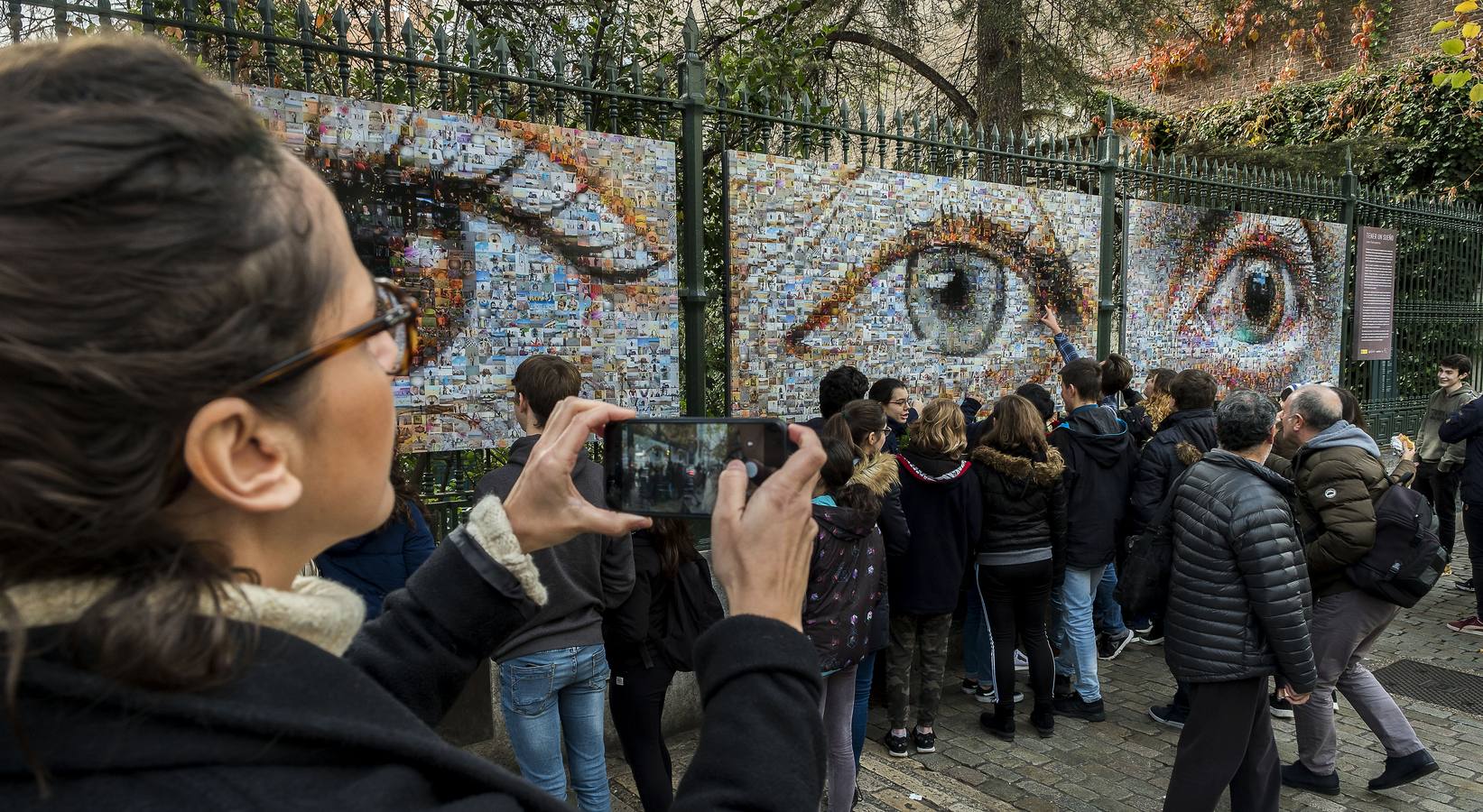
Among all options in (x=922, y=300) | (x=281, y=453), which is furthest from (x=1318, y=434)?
(x=281, y=453)

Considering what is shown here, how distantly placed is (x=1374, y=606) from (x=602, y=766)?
12.0ft

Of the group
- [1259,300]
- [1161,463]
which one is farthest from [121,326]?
[1259,300]

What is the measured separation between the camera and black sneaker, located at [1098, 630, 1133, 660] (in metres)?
6.41

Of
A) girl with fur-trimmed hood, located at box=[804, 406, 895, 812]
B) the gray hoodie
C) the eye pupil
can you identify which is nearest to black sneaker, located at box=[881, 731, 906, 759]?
girl with fur-trimmed hood, located at box=[804, 406, 895, 812]

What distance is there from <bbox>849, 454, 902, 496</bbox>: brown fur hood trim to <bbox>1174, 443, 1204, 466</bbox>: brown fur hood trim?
6.94ft

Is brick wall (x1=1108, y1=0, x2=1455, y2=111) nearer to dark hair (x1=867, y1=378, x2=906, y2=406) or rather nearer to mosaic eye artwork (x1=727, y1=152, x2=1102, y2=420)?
mosaic eye artwork (x1=727, y1=152, x2=1102, y2=420)

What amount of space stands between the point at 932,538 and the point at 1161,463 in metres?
1.79

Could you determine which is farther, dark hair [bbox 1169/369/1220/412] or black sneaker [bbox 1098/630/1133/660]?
black sneaker [bbox 1098/630/1133/660]

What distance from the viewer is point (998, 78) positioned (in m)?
9.66

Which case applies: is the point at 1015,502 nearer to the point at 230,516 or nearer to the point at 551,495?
the point at 551,495

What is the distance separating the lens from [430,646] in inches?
52.9

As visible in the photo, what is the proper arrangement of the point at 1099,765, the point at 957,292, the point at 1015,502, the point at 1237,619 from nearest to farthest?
the point at 1237,619 → the point at 1099,765 → the point at 1015,502 → the point at 957,292

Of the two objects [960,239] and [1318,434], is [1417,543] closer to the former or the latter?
[1318,434]

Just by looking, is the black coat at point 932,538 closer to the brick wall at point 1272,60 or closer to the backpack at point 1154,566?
the backpack at point 1154,566
